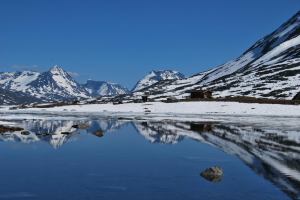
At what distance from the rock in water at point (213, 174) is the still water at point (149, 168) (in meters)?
0.27

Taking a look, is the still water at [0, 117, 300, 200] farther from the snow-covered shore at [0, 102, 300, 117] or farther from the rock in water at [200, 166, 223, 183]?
the snow-covered shore at [0, 102, 300, 117]

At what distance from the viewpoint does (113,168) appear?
929 inches

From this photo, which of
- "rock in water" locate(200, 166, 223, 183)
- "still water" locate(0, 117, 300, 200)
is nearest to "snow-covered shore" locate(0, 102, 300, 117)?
"still water" locate(0, 117, 300, 200)

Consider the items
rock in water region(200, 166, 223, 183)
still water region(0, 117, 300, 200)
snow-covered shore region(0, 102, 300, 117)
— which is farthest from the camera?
snow-covered shore region(0, 102, 300, 117)

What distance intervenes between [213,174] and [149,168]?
148 inches

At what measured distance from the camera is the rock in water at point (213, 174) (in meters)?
20.6

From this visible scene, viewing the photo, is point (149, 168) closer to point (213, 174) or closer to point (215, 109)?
point (213, 174)

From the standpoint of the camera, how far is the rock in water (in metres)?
20.6

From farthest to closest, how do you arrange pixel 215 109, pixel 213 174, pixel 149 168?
pixel 215 109
pixel 149 168
pixel 213 174

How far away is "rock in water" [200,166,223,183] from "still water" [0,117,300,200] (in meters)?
0.27

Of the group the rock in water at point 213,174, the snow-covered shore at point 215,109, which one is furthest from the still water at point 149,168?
the snow-covered shore at point 215,109

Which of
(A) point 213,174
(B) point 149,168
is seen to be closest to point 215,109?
(B) point 149,168

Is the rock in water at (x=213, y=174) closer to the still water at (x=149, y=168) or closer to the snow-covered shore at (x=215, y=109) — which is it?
the still water at (x=149, y=168)

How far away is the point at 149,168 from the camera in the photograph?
23.6 m
